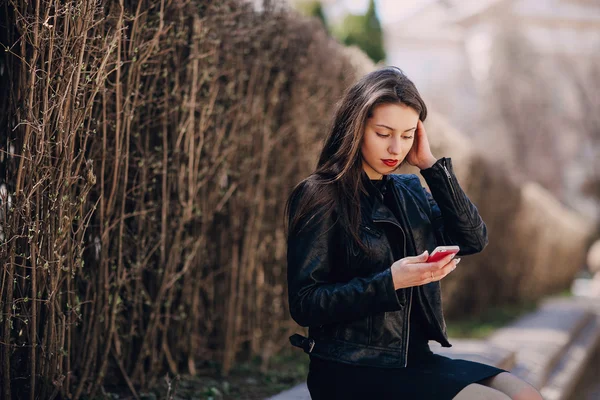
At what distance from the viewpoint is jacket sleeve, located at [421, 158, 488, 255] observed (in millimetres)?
2486

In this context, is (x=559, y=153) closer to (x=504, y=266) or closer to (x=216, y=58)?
(x=504, y=266)

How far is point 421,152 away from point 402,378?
0.88 m

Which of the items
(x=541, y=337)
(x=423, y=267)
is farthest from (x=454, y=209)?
(x=541, y=337)

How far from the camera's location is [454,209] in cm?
248

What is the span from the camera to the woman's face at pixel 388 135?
2.36m

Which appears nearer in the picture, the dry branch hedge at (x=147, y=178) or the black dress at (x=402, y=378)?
the black dress at (x=402, y=378)

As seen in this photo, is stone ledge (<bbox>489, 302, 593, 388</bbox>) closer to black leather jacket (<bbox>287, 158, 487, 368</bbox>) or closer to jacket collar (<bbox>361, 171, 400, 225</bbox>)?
black leather jacket (<bbox>287, 158, 487, 368</bbox>)

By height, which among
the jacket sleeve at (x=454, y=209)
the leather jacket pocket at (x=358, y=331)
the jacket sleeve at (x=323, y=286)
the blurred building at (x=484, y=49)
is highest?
the blurred building at (x=484, y=49)

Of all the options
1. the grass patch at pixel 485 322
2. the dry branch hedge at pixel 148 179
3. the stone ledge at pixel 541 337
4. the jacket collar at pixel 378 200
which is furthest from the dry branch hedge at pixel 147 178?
the grass patch at pixel 485 322

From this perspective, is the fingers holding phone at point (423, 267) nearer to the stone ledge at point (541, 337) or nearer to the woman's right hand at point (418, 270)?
the woman's right hand at point (418, 270)

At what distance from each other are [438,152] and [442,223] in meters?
4.50

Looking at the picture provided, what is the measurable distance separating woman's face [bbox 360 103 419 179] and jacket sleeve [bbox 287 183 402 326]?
0.29 m

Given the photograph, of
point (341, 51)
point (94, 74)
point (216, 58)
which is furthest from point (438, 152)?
point (94, 74)

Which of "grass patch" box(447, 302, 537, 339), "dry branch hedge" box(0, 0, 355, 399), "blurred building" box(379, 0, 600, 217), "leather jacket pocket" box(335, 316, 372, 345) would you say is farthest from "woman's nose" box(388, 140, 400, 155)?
"blurred building" box(379, 0, 600, 217)
